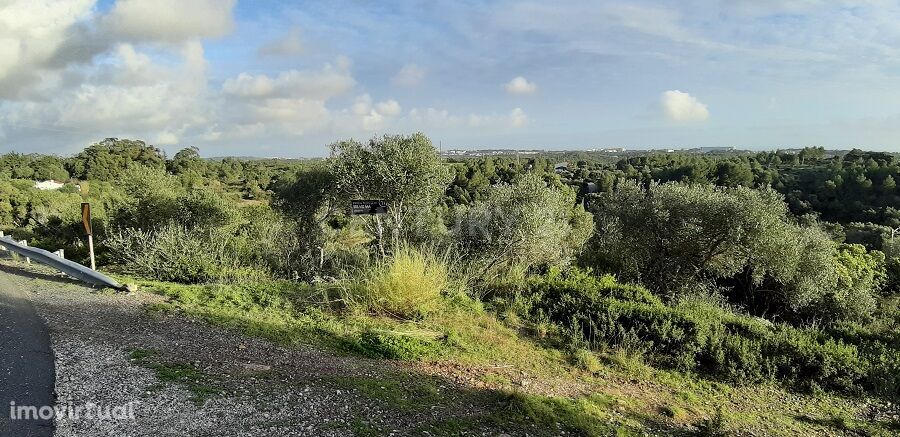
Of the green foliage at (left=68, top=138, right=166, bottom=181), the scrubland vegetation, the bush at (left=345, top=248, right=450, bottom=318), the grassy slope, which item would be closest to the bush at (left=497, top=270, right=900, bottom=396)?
the scrubland vegetation

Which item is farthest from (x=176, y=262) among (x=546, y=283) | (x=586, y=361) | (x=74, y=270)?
(x=586, y=361)

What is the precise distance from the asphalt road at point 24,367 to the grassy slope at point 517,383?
5.24 feet

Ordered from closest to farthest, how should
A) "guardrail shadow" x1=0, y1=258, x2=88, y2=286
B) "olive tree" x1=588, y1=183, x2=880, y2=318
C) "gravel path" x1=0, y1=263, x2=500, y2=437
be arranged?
"gravel path" x1=0, y1=263, x2=500, y2=437, "guardrail shadow" x1=0, y1=258, x2=88, y2=286, "olive tree" x1=588, y1=183, x2=880, y2=318

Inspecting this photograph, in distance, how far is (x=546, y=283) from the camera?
10016 millimetres

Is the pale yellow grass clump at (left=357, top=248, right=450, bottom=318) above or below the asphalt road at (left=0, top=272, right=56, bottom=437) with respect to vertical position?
below

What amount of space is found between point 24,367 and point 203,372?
1.49 m

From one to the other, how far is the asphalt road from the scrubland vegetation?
165 centimetres

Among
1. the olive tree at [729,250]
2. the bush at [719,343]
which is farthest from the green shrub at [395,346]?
the olive tree at [729,250]

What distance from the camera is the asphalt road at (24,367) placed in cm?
337

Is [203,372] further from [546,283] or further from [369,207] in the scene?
[546,283]

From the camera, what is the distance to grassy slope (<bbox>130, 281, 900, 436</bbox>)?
4.66 meters

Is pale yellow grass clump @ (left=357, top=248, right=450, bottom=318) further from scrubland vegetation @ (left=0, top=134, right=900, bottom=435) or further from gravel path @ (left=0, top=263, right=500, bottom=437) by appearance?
gravel path @ (left=0, top=263, right=500, bottom=437)

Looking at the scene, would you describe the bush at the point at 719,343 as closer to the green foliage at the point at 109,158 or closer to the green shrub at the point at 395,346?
the green shrub at the point at 395,346

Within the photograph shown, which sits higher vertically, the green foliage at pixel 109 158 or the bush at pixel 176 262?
the green foliage at pixel 109 158
